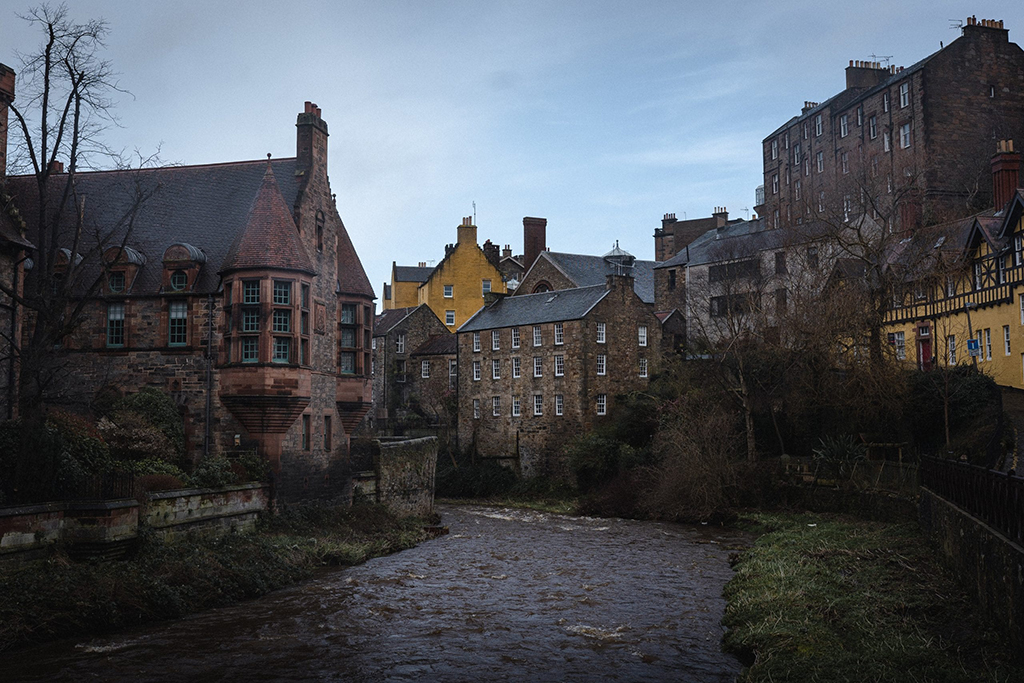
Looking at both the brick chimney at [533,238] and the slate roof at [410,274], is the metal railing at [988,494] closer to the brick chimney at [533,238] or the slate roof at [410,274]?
the brick chimney at [533,238]

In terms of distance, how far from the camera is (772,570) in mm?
21859

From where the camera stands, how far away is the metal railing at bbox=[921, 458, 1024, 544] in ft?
37.7

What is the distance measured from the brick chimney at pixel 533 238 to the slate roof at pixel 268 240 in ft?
123

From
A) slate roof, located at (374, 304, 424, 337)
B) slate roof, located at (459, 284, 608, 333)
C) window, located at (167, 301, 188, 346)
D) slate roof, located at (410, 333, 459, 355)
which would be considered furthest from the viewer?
slate roof, located at (374, 304, 424, 337)

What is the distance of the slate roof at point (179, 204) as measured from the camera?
29703 millimetres

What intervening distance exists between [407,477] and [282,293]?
1082 cm

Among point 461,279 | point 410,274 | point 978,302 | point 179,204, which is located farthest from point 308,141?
point 410,274

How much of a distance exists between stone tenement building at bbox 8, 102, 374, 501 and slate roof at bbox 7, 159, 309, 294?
0.05 metres

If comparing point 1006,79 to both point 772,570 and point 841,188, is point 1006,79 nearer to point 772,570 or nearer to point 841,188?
point 841,188

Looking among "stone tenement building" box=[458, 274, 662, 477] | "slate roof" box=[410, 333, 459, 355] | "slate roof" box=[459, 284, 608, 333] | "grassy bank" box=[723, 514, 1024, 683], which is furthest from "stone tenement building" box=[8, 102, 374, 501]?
"slate roof" box=[410, 333, 459, 355]

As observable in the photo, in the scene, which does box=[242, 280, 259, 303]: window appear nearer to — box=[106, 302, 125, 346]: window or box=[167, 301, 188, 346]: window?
box=[167, 301, 188, 346]: window

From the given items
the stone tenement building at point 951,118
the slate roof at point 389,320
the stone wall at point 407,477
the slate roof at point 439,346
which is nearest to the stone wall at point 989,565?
the stone wall at point 407,477

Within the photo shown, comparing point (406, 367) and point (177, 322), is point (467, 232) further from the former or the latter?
point (177, 322)

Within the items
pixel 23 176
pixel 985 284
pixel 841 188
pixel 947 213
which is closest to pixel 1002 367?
pixel 985 284
